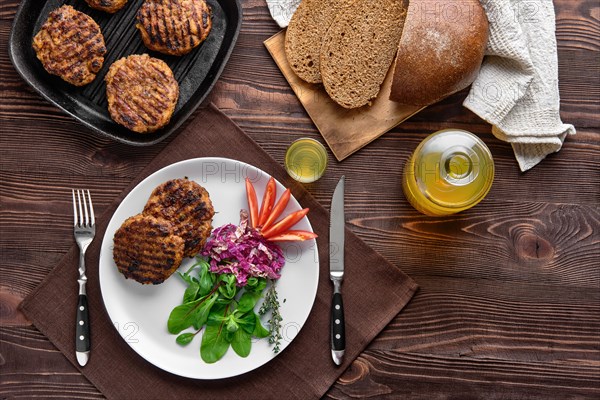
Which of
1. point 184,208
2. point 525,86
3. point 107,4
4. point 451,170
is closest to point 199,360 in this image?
point 184,208

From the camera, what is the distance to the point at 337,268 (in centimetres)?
234

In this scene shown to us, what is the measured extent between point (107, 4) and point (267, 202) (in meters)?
1.03

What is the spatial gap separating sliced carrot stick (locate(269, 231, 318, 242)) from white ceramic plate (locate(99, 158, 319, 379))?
4cm

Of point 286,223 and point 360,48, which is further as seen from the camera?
point 360,48

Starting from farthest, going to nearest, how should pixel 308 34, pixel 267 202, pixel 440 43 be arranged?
pixel 308 34
pixel 267 202
pixel 440 43

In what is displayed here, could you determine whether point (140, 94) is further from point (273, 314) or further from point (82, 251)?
point (273, 314)

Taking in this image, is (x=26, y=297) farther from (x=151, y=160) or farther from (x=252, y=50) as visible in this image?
(x=252, y=50)

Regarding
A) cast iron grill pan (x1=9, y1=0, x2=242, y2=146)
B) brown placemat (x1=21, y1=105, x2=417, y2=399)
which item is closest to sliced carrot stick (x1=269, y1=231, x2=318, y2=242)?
brown placemat (x1=21, y1=105, x2=417, y2=399)

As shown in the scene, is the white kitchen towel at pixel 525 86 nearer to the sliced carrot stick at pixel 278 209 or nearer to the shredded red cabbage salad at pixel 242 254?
the sliced carrot stick at pixel 278 209

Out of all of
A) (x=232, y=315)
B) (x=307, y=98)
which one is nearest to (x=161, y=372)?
(x=232, y=315)

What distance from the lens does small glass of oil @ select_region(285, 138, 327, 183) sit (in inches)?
91.9

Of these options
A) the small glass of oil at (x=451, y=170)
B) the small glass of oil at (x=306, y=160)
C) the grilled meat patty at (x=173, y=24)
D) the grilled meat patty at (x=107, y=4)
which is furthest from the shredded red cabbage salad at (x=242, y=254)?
the grilled meat patty at (x=107, y=4)

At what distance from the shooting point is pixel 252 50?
2438mm

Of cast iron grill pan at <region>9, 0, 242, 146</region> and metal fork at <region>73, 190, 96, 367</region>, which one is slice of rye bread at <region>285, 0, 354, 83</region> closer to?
cast iron grill pan at <region>9, 0, 242, 146</region>
